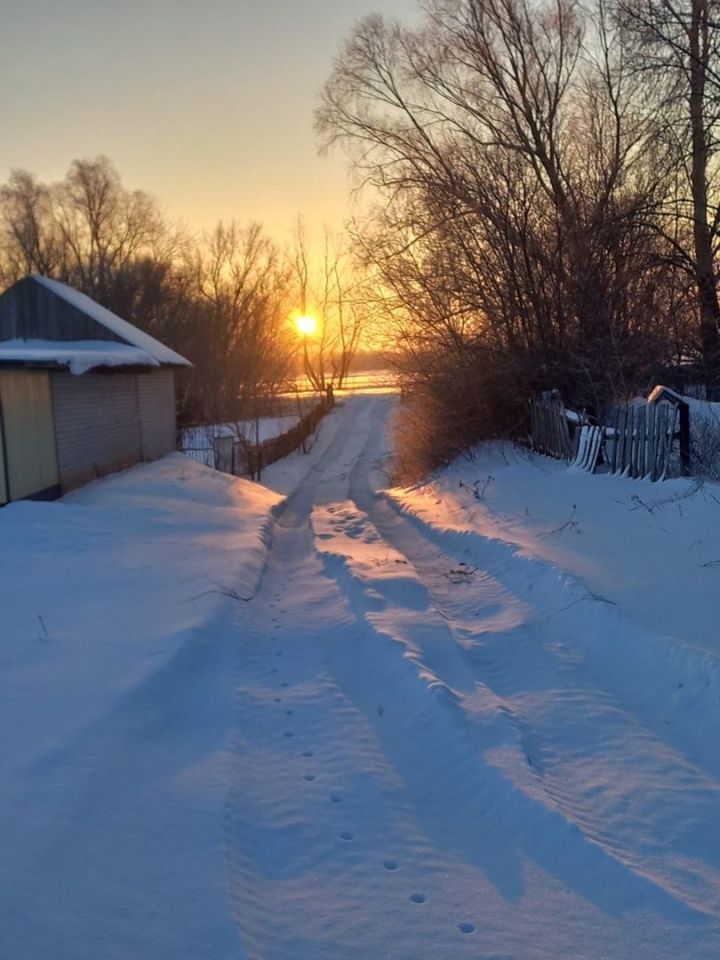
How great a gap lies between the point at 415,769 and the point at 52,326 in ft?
62.1

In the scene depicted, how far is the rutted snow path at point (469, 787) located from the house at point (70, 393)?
23.0ft

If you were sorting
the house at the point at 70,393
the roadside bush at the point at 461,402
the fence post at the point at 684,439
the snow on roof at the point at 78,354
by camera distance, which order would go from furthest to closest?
the roadside bush at the point at 461,402
the house at the point at 70,393
the snow on roof at the point at 78,354
the fence post at the point at 684,439

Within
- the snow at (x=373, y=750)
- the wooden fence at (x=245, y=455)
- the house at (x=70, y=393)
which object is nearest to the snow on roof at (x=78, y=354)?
the house at (x=70, y=393)

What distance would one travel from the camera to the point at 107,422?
1806 centimetres

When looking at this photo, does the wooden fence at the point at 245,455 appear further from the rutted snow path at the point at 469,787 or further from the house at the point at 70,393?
the rutted snow path at the point at 469,787

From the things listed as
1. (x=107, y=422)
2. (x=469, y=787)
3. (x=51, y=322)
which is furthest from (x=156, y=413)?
(x=469, y=787)

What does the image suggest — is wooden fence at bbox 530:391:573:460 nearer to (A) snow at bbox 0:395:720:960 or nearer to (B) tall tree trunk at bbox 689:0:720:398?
(B) tall tree trunk at bbox 689:0:720:398

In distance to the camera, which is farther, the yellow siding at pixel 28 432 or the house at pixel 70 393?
the house at pixel 70 393

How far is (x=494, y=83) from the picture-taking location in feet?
61.8

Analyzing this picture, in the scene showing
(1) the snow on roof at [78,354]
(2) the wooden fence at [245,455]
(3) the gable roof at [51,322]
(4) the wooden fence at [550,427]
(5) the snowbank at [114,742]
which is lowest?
(2) the wooden fence at [245,455]

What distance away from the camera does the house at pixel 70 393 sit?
43.6 feet

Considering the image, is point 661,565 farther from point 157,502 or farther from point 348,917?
point 157,502

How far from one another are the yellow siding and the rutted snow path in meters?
6.81

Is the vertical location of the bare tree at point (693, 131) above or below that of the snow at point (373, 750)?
above
